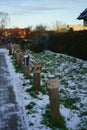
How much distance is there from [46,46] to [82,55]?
706 inches

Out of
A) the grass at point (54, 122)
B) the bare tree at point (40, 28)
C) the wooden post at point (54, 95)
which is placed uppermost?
the wooden post at point (54, 95)

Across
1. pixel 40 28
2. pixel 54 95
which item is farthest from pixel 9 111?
pixel 40 28

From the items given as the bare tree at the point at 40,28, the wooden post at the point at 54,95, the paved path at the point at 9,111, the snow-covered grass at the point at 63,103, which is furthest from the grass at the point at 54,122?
the bare tree at the point at 40,28

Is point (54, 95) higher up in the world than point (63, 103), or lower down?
higher up

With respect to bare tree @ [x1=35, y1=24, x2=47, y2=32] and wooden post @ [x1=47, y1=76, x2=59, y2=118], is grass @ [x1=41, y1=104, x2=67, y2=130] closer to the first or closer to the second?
wooden post @ [x1=47, y1=76, x2=59, y2=118]

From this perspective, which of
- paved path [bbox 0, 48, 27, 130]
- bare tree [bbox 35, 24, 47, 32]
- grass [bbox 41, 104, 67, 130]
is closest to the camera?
grass [bbox 41, 104, 67, 130]

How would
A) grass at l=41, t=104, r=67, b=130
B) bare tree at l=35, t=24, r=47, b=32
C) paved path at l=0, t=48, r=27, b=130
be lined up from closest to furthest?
grass at l=41, t=104, r=67, b=130 < paved path at l=0, t=48, r=27, b=130 < bare tree at l=35, t=24, r=47, b=32

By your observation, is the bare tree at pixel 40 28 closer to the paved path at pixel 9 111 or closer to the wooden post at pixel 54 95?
the paved path at pixel 9 111

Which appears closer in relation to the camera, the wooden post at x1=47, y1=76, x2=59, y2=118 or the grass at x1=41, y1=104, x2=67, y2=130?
the grass at x1=41, y1=104, x2=67, y2=130

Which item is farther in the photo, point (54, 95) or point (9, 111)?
point (9, 111)

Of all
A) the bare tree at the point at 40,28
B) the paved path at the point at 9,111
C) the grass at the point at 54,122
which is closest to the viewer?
the grass at the point at 54,122

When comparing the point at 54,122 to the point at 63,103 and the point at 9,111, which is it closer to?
the point at 9,111

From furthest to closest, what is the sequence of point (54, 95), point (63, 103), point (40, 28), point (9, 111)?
point (40, 28), point (63, 103), point (9, 111), point (54, 95)

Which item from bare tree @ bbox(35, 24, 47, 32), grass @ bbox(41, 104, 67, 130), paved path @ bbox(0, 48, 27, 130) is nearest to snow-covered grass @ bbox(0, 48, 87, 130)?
grass @ bbox(41, 104, 67, 130)
